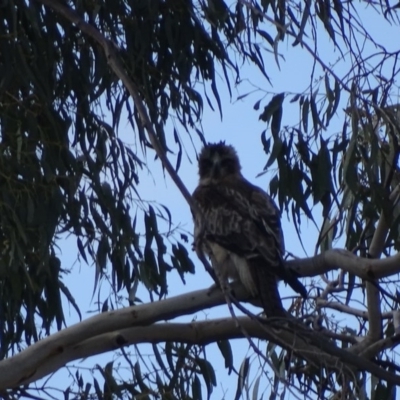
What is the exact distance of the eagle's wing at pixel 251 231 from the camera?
399cm

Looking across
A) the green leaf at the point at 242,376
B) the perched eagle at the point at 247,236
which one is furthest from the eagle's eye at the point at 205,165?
the green leaf at the point at 242,376

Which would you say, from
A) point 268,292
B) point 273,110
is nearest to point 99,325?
point 268,292

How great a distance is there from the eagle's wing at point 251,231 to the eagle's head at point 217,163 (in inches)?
9.0

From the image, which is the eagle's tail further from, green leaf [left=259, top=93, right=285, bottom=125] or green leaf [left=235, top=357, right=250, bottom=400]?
green leaf [left=259, top=93, right=285, bottom=125]

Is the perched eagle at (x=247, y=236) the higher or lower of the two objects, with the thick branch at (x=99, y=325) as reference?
higher

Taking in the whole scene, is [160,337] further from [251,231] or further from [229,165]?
[229,165]

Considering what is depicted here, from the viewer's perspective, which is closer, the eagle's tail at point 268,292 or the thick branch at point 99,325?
the thick branch at point 99,325

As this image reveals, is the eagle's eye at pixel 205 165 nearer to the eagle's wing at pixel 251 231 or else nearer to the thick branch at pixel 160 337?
the eagle's wing at pixel 251 231

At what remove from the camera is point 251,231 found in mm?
4395

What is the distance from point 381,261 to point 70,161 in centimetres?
106

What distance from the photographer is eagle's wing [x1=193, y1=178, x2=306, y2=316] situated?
399cm

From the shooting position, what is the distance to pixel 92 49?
4.18m

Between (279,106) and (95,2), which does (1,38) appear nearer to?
(95,2)

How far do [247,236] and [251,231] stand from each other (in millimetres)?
26
